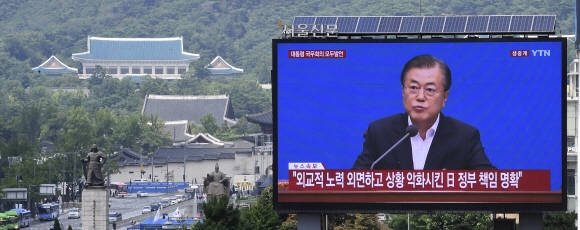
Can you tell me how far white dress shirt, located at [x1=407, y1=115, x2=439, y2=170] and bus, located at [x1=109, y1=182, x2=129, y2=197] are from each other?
105866 mm

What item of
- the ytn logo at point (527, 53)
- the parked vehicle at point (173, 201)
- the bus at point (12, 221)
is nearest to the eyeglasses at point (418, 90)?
the ytn logo at point (527, 53)

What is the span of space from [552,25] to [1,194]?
6794cm

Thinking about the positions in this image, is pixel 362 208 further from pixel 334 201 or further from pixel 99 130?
pixel 99 130

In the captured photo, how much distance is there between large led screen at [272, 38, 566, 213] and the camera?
4772 centimetres

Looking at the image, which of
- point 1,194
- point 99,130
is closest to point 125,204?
point 1,194

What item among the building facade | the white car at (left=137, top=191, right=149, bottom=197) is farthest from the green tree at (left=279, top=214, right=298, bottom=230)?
the white car at (left=137, top=191, right=149, bottom=197)

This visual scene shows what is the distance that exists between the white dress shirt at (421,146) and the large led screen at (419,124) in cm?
3

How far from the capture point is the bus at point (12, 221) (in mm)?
95469

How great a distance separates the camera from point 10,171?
123m

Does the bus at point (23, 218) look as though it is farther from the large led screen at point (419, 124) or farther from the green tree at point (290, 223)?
the large led screen at point (419, 124)

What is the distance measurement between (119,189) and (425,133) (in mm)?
109705

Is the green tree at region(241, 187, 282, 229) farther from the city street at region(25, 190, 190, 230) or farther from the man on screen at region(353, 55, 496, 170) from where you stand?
the city street at region(25, 190, 190, 230)

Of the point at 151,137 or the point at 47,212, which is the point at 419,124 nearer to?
the point at 47,212

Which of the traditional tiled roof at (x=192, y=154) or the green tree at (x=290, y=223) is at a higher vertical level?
the traditional tiled roof at (x=192, y=154)
